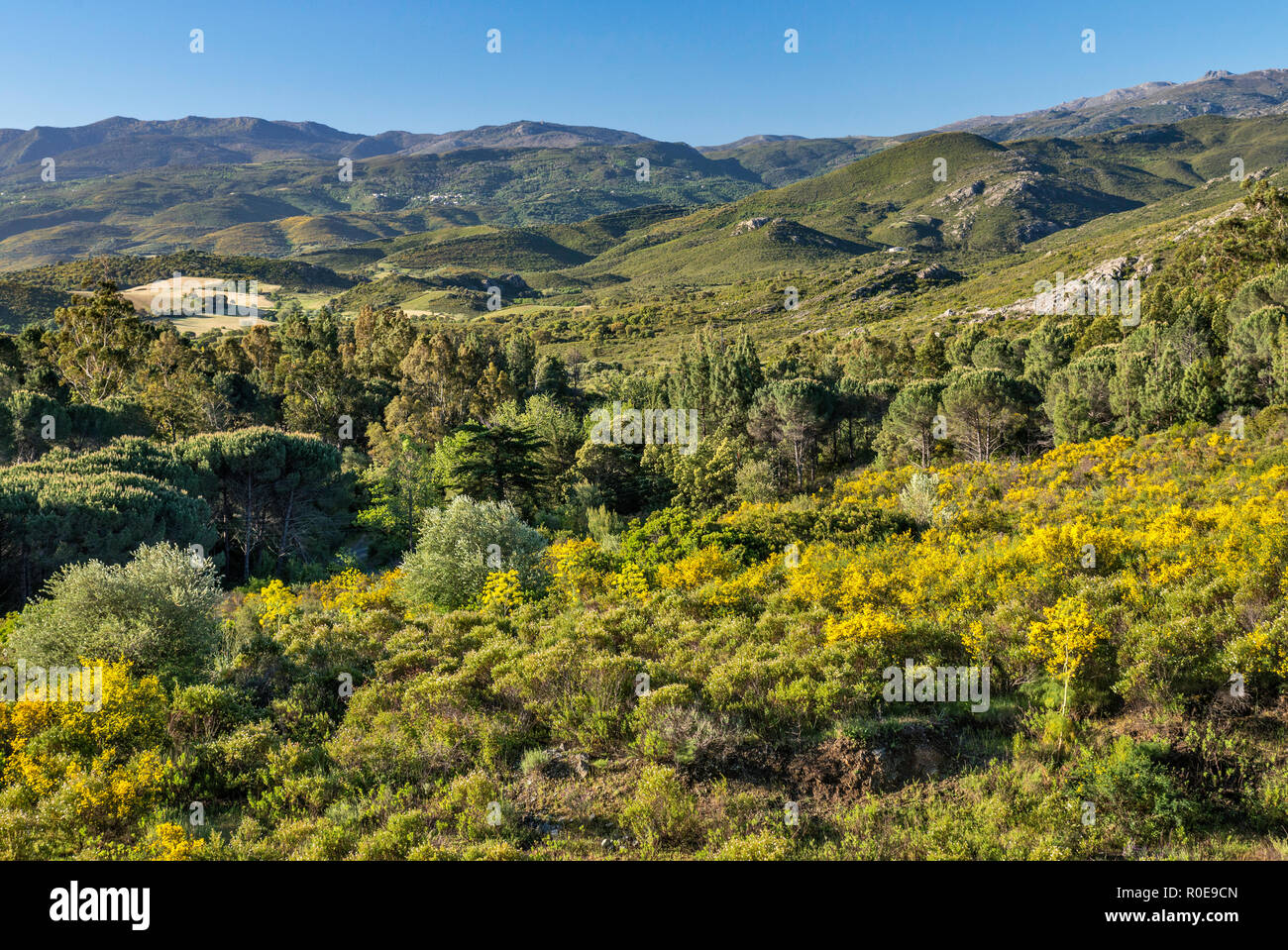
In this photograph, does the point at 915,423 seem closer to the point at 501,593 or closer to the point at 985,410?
the point at 985,410

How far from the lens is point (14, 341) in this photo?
41.9 m

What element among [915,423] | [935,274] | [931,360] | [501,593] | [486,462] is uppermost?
[935,274]

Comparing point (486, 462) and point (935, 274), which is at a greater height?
point (935, 274)

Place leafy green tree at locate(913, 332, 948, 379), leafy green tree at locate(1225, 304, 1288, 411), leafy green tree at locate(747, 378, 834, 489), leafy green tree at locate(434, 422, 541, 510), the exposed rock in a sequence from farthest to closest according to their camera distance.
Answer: the exposed rock → leafy green tree at locate(913, 332, 948, 379) → leafy green tree at locate(747, 378, 834, 489) → leafy green tree at locate(434, 422, 541, 510) → leafy green tree at locate(1225, 304, 1288, 411)

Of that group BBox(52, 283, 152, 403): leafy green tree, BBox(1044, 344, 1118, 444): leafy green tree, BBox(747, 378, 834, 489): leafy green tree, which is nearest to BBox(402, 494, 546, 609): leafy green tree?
BBox(747, 378, 834, 489): leafy green tree

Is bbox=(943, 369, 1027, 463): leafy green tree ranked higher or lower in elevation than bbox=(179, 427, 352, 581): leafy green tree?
higher

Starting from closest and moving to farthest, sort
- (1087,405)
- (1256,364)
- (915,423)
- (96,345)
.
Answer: (1256,364)
(1087,405)
(915,423)
(96,345)

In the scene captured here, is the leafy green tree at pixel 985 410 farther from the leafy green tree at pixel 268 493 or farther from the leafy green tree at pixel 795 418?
the leafy green tree at pixel 268 493

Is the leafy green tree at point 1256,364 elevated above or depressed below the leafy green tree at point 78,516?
above

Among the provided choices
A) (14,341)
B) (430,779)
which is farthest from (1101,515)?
Answer: (14,341)

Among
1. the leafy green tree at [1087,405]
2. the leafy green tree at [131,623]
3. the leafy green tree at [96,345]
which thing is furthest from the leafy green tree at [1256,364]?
the leafy green tree at [96,345]

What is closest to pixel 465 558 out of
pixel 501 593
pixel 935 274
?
pixel 501 593

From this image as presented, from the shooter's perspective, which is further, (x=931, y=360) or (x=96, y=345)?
(x=931, y=360)

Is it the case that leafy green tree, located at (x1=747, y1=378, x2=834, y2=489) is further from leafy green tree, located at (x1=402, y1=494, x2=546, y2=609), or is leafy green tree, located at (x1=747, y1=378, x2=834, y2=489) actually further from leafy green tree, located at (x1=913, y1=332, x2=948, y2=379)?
leafy green tree, located at (x1=402, y1=494, x2=546, y2=609)
